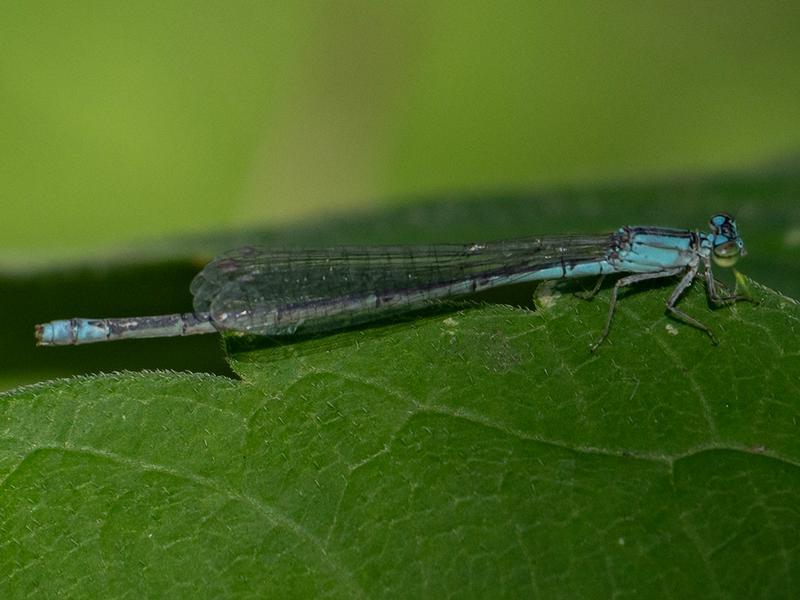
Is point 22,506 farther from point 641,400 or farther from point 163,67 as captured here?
point 163,67

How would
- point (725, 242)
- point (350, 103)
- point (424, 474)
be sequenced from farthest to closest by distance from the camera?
1. point (350, 103)
2. point (725, 242)
3. point (424, 474)

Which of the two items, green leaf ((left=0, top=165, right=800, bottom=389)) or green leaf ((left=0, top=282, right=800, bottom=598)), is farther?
green leaf ((left=0, top=165, right=800, bottom=389))

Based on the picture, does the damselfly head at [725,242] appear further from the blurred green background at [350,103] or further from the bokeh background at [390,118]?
the blurred green background at [350,103]

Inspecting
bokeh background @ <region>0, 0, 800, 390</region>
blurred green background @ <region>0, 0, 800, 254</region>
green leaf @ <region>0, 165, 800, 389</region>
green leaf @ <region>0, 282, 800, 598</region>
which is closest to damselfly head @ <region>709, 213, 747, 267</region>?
green leaf @ <region>0, 165, 800, 389</region>

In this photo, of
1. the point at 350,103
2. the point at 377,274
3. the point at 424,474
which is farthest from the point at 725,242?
the point at 350,103

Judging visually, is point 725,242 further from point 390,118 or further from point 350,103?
point 350,103

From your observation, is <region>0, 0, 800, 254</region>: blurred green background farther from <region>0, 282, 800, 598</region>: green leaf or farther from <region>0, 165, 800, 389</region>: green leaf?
<region>0, 282, 800, 598</region>: green leaf

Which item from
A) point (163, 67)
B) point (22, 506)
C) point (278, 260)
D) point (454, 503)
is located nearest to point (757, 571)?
point (454, 503)
